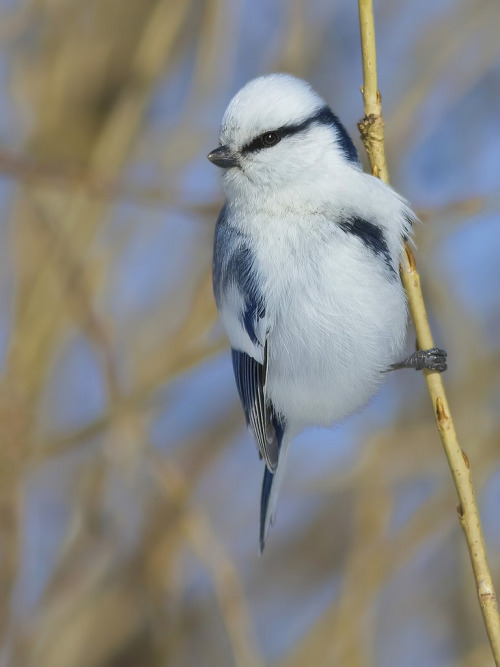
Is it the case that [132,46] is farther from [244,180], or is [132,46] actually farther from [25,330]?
[244,180]

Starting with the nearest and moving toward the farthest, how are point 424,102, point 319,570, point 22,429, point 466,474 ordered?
point 466,474 < point 22,429 < point 424,102 < point 319,570

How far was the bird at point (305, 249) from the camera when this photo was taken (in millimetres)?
1315

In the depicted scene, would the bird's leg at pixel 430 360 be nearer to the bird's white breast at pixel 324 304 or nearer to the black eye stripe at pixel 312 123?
the bird's white breast at pixel 324 304

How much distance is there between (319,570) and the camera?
2.39 meters

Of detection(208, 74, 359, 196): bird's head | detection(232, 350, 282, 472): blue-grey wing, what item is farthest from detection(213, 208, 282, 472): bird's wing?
detection(208, 74, 359, 196): bird's head

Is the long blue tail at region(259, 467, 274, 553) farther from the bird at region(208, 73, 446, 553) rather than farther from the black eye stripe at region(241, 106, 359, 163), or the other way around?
the black eye stripe at region(241, 106, 359, 163)

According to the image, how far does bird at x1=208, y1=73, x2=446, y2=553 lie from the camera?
4.32ft

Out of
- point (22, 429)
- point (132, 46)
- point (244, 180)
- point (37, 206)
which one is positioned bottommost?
point (22, 429)

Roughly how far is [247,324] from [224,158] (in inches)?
11.8

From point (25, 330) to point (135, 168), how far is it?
2.03 ft

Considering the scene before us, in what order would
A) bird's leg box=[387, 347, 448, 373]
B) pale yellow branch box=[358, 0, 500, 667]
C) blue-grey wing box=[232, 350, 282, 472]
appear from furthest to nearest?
blue-grey wing box=[232, 350, 282, 472]
bird's leg box=[387, 347, 448, 373]
pale yellow branch box=[358, 0, 500, 667]

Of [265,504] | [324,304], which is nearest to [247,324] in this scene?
[324,304]

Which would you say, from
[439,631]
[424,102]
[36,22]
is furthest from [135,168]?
[439,631]

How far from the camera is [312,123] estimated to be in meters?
1.42
